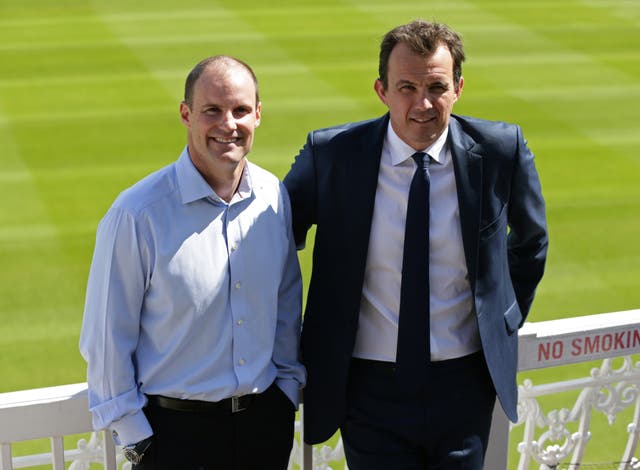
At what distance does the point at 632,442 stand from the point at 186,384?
2.25 metres

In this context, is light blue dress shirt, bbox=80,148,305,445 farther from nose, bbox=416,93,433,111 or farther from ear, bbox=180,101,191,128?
nose, bbox=416,93,433,111

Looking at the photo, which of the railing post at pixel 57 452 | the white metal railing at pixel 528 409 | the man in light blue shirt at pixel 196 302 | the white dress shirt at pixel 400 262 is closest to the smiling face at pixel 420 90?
the white dress shirt at pixel 400 262

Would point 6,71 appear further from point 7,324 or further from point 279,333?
point 279,333

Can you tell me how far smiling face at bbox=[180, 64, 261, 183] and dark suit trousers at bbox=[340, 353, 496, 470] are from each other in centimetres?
89

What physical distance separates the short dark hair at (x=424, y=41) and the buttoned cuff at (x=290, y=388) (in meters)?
1.04

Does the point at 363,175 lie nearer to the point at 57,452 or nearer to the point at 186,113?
the point at 186,113

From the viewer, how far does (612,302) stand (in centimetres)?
838

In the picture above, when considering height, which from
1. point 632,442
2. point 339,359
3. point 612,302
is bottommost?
point 612,302

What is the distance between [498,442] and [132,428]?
150cm

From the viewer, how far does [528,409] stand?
4289mm

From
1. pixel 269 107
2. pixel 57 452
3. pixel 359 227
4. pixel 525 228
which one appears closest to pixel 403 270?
pixel 359 227

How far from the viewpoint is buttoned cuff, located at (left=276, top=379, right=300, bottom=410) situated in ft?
11.8

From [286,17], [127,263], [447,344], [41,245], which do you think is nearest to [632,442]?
[447,344]

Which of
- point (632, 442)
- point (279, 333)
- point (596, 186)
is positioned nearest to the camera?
point (279, 333)
